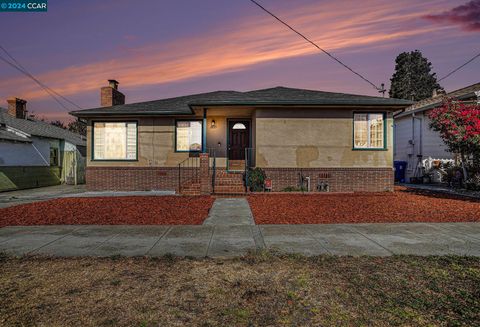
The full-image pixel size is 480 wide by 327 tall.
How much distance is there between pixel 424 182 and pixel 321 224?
52.4 feet

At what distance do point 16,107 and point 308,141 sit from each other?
22.2m

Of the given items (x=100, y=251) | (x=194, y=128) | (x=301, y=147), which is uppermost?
(x=194, y=128)

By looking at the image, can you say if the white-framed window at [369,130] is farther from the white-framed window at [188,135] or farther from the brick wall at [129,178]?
the brick wall at [129,178]

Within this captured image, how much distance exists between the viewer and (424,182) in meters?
20.1

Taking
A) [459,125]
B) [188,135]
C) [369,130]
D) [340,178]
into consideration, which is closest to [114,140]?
[188,135]

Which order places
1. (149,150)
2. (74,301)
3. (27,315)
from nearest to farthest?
(27,315) < (74,301) < (149,150)

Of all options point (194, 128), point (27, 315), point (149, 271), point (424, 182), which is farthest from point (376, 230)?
point (424, 182)

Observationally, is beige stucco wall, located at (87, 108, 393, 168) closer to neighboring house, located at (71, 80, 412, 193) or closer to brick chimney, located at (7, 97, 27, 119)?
neighboring house, located at (71, 80, 412, 193)

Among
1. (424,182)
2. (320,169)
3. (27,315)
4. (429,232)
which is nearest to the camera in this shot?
(27,315)

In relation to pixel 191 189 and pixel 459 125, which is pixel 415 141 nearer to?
pixel 459 125

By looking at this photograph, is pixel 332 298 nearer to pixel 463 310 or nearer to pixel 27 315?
pixel 463 310

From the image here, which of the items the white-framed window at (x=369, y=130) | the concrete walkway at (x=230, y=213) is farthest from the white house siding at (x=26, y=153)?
the white-framed window at (x=369, y=130)

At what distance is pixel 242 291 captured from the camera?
12.5ft

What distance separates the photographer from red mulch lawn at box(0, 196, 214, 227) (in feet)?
26.8
